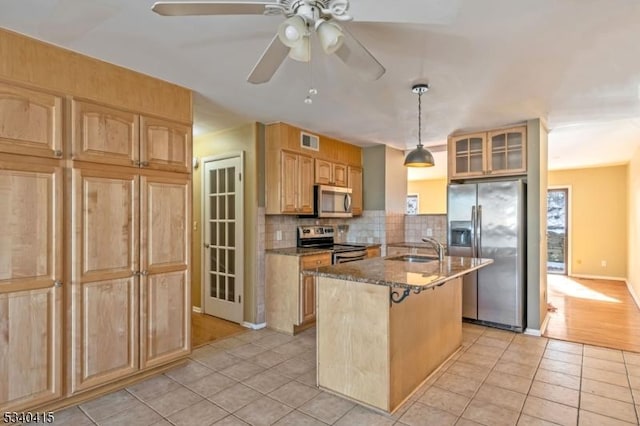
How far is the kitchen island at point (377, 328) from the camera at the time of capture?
2367 millimetres

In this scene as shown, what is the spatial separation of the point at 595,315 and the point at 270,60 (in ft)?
17.6

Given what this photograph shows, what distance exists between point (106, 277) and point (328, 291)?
5.39 ft

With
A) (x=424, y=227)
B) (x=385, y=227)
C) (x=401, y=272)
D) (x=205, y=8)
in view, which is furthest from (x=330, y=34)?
(x=424, y=227)

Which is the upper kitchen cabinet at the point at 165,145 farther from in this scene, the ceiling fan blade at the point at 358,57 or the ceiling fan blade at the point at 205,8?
the ceiling fan blade at the point at 358,57

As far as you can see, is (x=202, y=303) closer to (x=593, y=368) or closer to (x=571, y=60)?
(x=593, y=368)

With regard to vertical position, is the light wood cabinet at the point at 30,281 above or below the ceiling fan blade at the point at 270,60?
below

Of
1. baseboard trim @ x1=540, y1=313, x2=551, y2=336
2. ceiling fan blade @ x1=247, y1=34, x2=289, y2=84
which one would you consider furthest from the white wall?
ceiling fan blade @ x1=247, y1=34, x2=289, y2=84

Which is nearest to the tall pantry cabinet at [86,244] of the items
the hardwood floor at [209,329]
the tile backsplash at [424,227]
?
the hardwood floor at [209,329]

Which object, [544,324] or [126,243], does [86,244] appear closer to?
[126,243]

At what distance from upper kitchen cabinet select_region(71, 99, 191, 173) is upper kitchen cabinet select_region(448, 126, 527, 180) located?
340 centimetres

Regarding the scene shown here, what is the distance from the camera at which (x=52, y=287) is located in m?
2.31

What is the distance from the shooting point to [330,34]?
63.8 inches

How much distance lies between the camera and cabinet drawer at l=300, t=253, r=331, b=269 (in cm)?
404

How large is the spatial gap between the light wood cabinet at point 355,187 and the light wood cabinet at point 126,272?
2.81 metres
